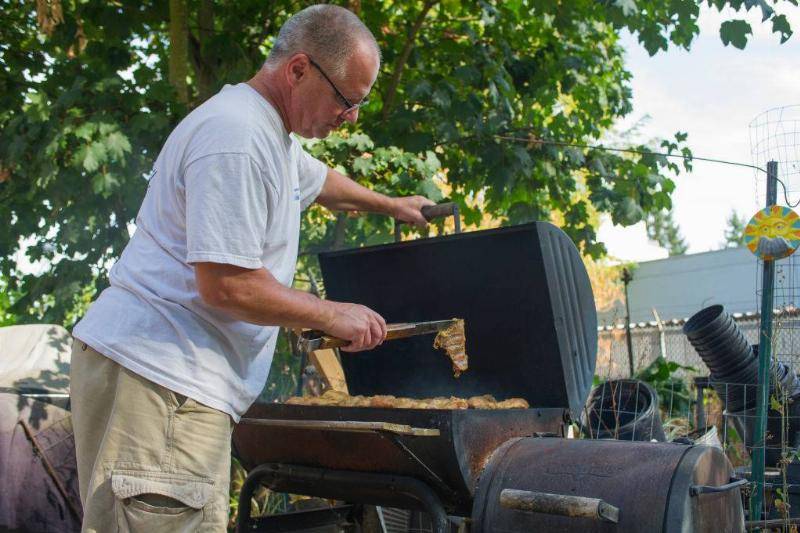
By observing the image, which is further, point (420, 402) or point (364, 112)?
point (364, 112)

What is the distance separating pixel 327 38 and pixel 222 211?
0.66 meters

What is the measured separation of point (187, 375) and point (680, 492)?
1471 mm

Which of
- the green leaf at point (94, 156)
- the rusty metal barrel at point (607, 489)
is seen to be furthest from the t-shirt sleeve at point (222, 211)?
the green leaf at point (94, 156)

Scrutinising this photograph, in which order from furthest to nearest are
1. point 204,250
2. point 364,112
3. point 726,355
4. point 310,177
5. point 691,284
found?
point 691,284 → point 364,112 → point 726,355 → point 310,177 → point 204,250

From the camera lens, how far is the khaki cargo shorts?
208 cm

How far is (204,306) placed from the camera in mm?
2195

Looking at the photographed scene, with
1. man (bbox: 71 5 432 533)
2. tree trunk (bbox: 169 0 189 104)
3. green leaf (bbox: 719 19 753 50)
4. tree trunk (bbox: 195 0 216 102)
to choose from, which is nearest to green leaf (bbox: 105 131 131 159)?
tree trunk (bbox: 169 0 189 104)

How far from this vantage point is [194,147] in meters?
2.11

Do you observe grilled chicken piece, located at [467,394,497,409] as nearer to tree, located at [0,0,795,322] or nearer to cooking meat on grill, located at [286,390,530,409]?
cooking meat on grill, located at [286,390,530,409]

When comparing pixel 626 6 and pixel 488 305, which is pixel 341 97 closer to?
pixel 488 305

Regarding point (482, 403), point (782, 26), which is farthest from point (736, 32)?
point (482, 403)

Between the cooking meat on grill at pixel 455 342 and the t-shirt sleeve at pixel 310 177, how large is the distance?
0.79 m

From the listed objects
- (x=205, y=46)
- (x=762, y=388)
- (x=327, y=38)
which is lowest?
(x=762, y=388)

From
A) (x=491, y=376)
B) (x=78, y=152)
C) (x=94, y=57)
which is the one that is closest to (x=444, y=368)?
(x=491, y=376)
